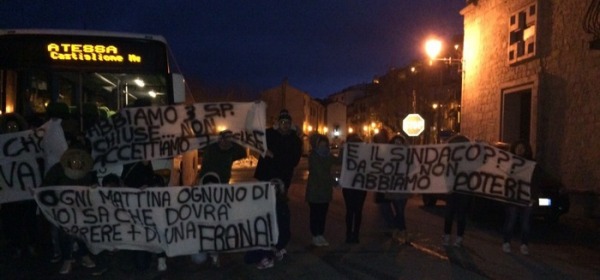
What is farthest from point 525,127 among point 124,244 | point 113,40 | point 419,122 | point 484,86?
point 124,244

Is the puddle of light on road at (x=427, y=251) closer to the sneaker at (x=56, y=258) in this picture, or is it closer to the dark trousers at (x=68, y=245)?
the dark trousers at (x=68, y=245)

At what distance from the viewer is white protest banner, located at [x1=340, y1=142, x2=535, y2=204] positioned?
8609mm

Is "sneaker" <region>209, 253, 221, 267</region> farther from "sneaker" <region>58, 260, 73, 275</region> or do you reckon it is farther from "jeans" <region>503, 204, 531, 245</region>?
"jeans" <region>503, 204, 531, 245</region>

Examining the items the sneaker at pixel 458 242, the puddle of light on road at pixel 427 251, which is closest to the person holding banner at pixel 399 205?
the puddle of light on road at pixel 427 251

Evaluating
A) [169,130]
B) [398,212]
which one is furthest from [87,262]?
[398,212]

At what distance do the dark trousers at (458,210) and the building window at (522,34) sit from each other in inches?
391

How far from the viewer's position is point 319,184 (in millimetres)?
8906

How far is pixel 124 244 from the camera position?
23.6 feet

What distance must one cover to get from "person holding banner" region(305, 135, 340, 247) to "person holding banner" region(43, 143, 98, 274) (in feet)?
10.4

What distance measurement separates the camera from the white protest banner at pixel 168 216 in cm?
708

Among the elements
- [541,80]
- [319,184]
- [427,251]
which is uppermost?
[541,80]

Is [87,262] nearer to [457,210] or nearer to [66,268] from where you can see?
[66,268]

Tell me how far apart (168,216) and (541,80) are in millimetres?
13498

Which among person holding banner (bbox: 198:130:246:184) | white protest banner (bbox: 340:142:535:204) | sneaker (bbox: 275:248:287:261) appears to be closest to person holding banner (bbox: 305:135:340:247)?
white protest banner (bbox: 340:142:535:204)
